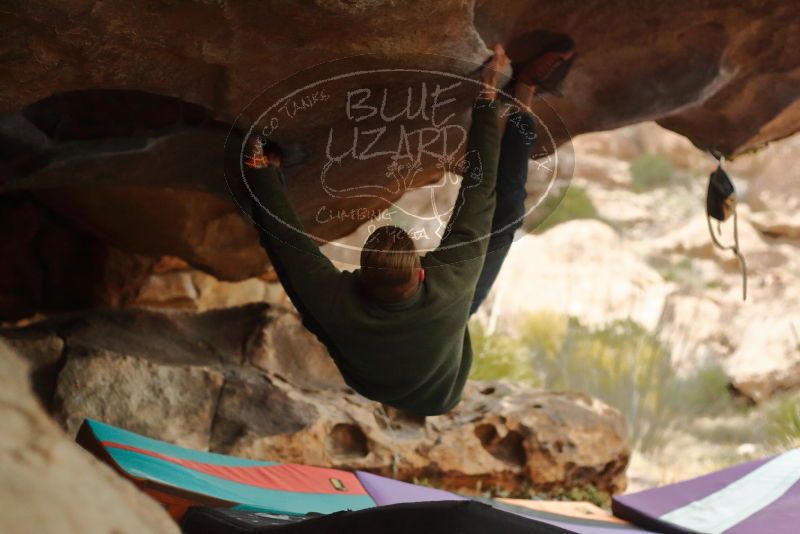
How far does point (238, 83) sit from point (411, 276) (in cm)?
83

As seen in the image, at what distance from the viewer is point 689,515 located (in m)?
3.02

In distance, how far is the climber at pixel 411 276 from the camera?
6.53 ft

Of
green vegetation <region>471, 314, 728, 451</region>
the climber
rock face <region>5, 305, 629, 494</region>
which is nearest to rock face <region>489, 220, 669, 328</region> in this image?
green vegetation <region>471, 314, 728, 451</region>

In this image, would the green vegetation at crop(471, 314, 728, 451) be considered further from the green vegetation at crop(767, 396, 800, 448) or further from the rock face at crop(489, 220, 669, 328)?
the rock face at crop(489, 220, 669, 328)

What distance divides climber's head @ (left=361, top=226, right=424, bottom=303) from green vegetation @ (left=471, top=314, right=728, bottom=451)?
537cm

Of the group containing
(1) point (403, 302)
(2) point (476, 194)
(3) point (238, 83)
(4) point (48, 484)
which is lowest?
(4) point (48, 484)

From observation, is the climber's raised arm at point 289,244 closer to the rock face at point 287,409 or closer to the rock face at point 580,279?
the rock face at point 287,409

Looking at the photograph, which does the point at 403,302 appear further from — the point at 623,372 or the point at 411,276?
the point at 623,372

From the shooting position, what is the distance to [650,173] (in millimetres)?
15852

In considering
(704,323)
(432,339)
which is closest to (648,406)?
(704,323)

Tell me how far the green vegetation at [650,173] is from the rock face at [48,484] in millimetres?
15654

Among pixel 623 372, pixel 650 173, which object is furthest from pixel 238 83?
pixel 650 173

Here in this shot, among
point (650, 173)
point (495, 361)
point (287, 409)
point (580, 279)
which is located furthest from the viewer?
point (650, 173)

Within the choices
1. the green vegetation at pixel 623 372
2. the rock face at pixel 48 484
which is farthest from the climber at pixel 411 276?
the green vegetation at pixel 623 372
